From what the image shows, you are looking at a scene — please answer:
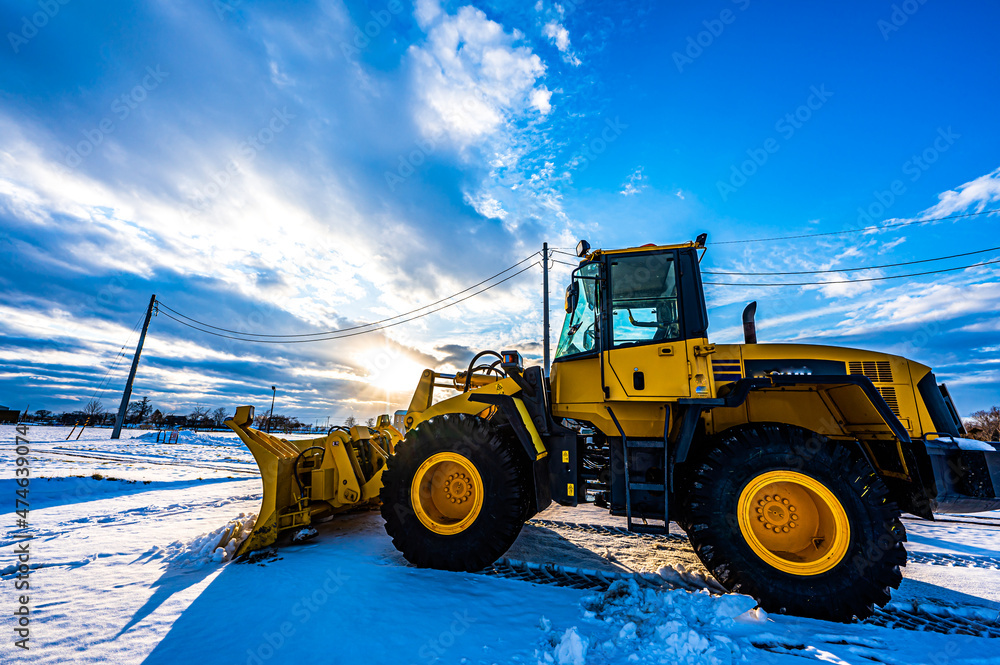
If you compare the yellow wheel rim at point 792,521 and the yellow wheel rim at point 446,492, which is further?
the yellow wheel rim at point 446,492

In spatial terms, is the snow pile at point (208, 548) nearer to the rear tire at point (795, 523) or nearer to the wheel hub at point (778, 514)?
the rear tire at point (795, 523)

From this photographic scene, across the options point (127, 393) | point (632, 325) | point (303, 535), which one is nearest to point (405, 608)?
point (303, 535)

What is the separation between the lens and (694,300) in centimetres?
409

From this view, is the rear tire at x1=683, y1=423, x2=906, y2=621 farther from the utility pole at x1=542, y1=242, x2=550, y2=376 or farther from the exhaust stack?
the utility pole at x1=542, y1=242, x2=550, y2=376

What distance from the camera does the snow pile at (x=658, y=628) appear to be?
2.41 m

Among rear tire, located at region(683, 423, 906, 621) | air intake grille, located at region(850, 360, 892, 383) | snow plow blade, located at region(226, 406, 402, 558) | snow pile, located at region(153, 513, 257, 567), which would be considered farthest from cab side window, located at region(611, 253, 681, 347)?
snow pile, located at region(153, 513, 257, 567)

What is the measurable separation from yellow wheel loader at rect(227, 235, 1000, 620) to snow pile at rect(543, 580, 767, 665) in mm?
451

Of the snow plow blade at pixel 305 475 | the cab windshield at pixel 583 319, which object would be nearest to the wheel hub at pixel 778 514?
the cab windshield at pixel 583 319

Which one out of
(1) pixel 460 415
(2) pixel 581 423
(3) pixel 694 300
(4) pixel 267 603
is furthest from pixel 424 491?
(3) pixel 694 300

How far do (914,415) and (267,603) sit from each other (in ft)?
17.9

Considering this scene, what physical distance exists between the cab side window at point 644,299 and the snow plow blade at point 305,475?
11.4 feet

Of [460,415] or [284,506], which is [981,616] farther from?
[284,506]

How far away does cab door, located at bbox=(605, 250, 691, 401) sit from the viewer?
151 inches

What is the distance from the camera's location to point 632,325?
420 centimetres
